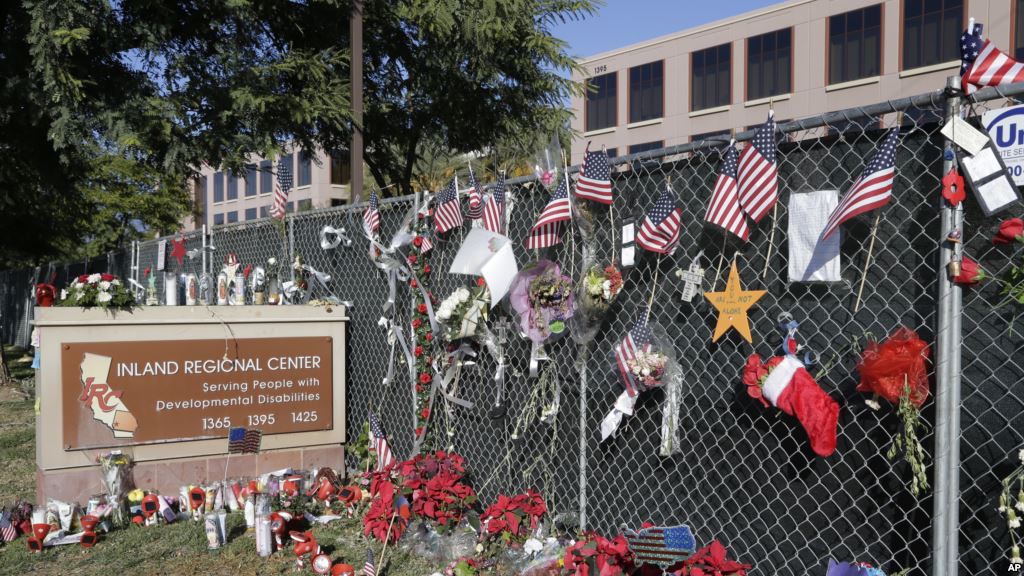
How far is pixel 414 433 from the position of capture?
5.25 metres

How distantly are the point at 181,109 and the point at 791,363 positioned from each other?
9.37 meters

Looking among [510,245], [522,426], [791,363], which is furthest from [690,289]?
[522,426]

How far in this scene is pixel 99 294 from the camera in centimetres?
527

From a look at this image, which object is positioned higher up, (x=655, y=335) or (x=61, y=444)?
(x=655, y=335)

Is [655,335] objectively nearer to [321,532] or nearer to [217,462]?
[321,532]

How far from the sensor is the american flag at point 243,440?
554 cm

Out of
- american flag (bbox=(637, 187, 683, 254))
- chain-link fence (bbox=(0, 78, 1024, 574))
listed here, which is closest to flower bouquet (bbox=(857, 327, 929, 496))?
chain-link fence (bbox=(0, 78, 1024, 574))

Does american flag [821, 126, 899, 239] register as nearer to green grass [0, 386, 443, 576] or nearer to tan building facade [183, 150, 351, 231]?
green grass [0, 386, 443, 576]

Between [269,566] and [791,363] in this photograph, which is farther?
[269,566]

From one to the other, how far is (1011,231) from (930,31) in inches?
1359

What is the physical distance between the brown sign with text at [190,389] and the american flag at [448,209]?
1.63 metres

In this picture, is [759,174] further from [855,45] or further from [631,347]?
[855,45]

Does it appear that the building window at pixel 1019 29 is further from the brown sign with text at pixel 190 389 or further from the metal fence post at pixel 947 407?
the metal fence post at pixel 947 407

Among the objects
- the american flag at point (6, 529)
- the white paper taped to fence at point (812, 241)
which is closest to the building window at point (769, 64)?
the white paper taped to fence at point (812, 241)
